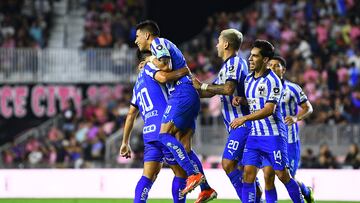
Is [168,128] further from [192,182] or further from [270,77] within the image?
[270,77]

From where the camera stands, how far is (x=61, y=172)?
53.8 ft

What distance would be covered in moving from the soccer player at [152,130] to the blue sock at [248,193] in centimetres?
71

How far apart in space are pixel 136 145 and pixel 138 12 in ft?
21.2

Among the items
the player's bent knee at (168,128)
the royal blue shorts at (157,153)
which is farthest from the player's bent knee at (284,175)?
the player's bent knee at (168,128)

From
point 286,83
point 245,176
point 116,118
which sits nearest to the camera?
point 245,176

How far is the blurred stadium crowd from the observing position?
2028 cm

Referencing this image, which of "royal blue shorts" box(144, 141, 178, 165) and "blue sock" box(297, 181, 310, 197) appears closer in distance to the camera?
"royal blue shorts" box(144, 141, 178, 165)

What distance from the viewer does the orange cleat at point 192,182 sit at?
10211 mm

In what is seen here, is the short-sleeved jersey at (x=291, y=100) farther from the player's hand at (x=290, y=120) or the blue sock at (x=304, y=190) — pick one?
the blue sock at (x=304, y=190)

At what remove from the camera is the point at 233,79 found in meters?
10.9

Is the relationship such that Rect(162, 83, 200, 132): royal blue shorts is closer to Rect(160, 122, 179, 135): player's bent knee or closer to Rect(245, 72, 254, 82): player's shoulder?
Rect(160, 122, 179, 135): player's bent knee

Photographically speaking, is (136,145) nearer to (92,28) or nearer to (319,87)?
(319,87)

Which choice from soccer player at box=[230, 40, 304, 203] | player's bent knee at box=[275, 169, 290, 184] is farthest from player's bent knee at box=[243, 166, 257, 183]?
player's bent knee at box=[275, 169, 290, 184]

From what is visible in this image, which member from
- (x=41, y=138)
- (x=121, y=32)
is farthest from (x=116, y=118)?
(x=121, y=32)
